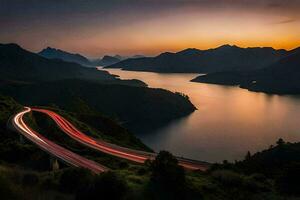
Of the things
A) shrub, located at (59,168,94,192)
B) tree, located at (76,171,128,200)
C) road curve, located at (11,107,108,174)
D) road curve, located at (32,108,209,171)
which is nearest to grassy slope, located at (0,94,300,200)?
shrub, located at (59,168,94,192)

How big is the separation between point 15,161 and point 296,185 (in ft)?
133

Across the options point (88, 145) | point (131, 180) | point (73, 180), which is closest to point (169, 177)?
point (131, 180)

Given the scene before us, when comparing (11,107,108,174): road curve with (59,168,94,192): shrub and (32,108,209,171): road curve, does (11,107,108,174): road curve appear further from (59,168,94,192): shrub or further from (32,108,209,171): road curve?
(59,168,94,192): shrub

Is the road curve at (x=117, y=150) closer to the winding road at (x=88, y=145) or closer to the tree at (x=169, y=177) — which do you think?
the winding road at (x=88, y=145)

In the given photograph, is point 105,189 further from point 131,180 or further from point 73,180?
point 131,180

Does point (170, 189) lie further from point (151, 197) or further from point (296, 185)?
point (296, 185)

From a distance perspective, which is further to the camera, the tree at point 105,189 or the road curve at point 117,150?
the road curve at point 117,150

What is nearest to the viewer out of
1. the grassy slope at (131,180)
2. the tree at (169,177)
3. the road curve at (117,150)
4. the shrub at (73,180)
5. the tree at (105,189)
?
the grassy slope at (131,180)

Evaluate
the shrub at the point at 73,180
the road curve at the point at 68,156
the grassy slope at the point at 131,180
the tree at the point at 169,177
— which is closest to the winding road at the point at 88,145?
the road curve at the point at 68,156

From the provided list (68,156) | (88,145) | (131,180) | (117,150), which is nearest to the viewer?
(131,180)

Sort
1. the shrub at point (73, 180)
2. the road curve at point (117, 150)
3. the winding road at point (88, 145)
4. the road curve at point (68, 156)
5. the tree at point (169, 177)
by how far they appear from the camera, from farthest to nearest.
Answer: the road curve at point (117, 150), the winding road at point (88, 145), the road curve at point (68, 156), the tree at point (169, 177), the shrub at point (73, 180)

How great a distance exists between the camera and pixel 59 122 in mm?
99938

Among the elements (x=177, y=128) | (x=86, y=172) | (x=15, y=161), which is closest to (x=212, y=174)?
(x=86, y=172)

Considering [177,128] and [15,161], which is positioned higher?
[15,161]
